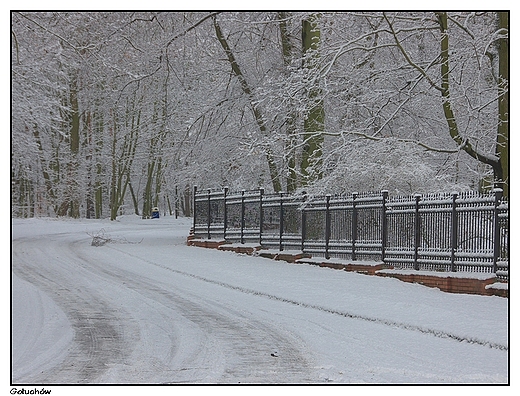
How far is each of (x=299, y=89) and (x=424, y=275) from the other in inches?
250

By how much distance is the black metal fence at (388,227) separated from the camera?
1297 cm

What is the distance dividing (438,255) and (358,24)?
9.81 meters

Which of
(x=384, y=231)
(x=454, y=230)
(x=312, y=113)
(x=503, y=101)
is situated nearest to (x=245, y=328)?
(x=454, y=230)

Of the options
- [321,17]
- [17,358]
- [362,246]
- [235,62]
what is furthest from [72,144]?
[17,358]

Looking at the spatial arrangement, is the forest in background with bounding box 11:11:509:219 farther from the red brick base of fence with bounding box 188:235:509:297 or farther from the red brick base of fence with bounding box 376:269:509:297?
the red brick base of fence with bounding box 376:269:509:297

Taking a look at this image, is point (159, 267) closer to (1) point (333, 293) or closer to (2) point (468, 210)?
(1) point (333, 293)

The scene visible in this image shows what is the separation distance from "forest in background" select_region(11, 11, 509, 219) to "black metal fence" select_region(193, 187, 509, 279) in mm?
945

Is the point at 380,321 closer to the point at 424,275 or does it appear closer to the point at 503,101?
the point at 424,275

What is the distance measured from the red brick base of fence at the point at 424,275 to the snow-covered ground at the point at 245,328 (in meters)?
0.23

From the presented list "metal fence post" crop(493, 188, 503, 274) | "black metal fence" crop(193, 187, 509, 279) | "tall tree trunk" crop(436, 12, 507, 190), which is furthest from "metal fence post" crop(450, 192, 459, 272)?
"tall tree trunk" crop(436, 12, 507, 190)

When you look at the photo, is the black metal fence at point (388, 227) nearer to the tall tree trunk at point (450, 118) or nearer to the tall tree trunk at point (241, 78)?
the tall tree trunk at point (241, 78)

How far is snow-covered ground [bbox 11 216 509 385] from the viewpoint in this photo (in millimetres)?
7305

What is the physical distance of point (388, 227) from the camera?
1569 cm

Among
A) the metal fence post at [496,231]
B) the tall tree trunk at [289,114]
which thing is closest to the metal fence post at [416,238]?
the metal fence post at [496,231]
